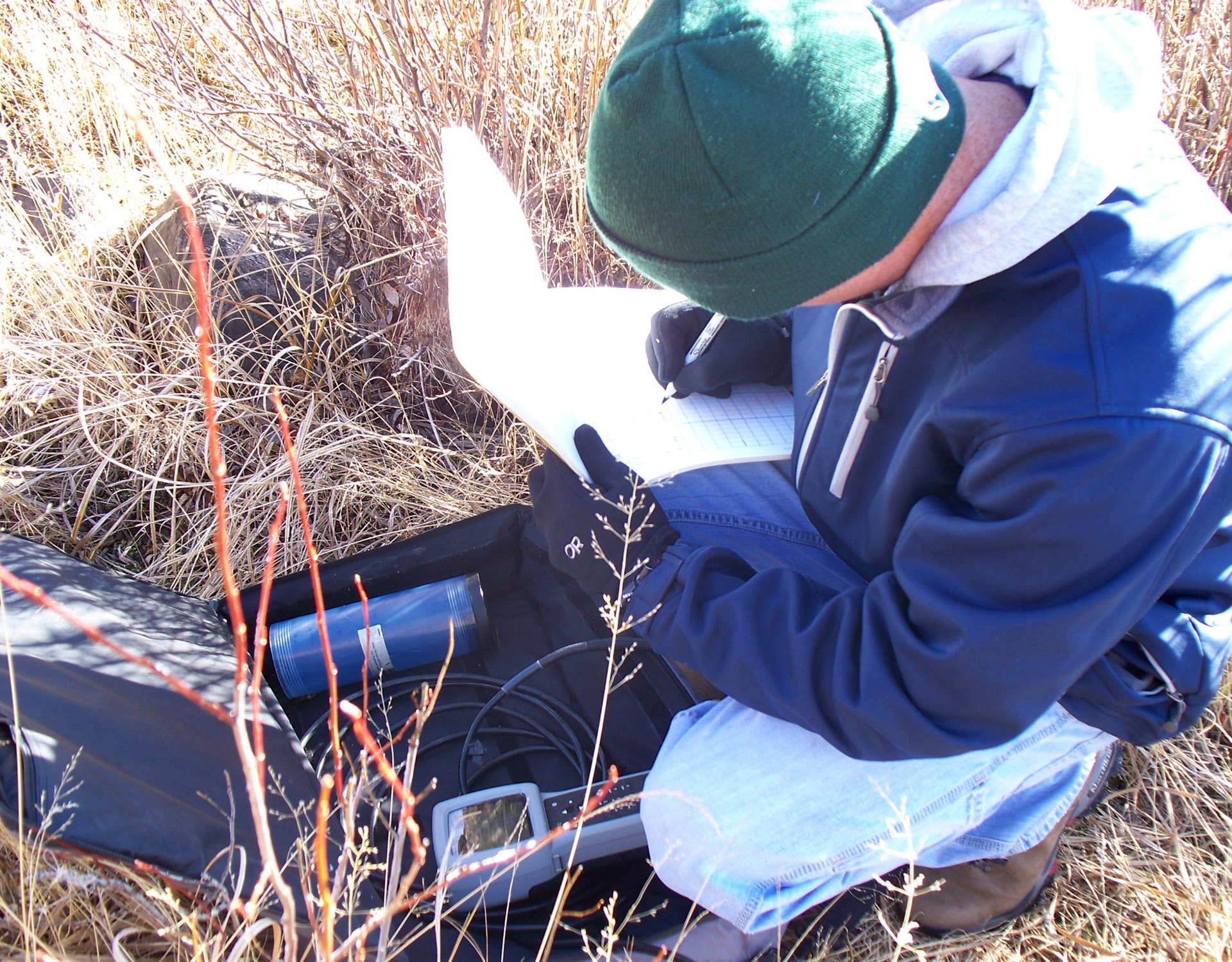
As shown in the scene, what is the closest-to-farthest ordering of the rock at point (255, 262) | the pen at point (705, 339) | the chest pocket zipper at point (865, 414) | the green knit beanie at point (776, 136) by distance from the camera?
the green knit beanie at point (776, 136), the chest pocket zipper at point (865, 414), the pen at point (705, 339), the rock at point (255, 262)

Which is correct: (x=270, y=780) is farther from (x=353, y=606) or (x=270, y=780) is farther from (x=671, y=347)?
(x=671, y=347)

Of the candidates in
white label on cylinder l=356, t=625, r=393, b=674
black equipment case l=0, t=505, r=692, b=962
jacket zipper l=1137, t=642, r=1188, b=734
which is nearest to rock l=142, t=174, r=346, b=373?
black equipment case l=0, t=505, r=692, b=962

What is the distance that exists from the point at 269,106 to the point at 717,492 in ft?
6.21

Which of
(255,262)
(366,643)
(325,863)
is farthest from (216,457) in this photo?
(255,262)

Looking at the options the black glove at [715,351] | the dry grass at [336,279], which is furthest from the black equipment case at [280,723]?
the black glove at [715,351]

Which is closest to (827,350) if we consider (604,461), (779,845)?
(604,461)

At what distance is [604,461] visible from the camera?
1.49 metres

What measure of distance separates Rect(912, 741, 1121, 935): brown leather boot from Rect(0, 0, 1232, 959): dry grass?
57cm

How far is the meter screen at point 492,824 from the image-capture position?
1.51 m

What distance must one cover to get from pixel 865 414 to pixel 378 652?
4.19ft

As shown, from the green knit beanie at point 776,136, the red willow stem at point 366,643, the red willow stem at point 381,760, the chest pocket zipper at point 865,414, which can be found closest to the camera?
the red willow stem at point 381,760

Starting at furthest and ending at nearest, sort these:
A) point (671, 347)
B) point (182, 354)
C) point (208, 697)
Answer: point (182, 354)
point (671, 347)
point (208, 697)

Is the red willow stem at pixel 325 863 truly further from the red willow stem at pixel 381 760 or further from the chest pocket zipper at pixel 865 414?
the chest pocket zipper at pixel 865 414

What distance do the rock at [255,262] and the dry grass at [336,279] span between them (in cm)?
6
